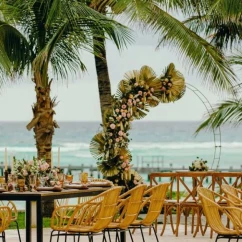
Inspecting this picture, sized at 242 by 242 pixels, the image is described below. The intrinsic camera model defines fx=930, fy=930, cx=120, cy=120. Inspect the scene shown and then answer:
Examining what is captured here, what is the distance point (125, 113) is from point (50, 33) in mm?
2345

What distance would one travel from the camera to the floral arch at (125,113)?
15.7m

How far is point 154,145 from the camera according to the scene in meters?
63.5

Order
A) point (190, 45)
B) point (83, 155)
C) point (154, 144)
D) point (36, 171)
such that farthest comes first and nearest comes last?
point (154, 144) → point (83, 155) → point (190, 45) → point (36, 171)

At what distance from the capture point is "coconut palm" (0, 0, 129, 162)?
13.2 m

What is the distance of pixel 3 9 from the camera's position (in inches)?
538

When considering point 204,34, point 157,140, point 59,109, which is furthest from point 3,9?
point 157,140

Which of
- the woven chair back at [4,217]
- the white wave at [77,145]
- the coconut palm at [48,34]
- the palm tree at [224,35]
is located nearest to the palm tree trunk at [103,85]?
the palm tree at [224,35]

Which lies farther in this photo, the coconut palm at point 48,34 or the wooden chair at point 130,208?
the coconut palm at point 48,34

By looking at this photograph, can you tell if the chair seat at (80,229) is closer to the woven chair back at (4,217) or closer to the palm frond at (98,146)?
the woven chair back at (4,217)

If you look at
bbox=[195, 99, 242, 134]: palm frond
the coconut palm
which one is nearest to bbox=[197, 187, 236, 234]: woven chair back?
the coconut palm

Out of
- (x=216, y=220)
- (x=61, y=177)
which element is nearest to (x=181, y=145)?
(x=61, y=177)

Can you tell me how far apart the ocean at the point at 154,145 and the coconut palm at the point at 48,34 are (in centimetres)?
3553

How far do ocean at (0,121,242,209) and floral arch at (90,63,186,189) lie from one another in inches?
1307

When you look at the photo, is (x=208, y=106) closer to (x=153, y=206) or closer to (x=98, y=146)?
(x=98, y=146)
